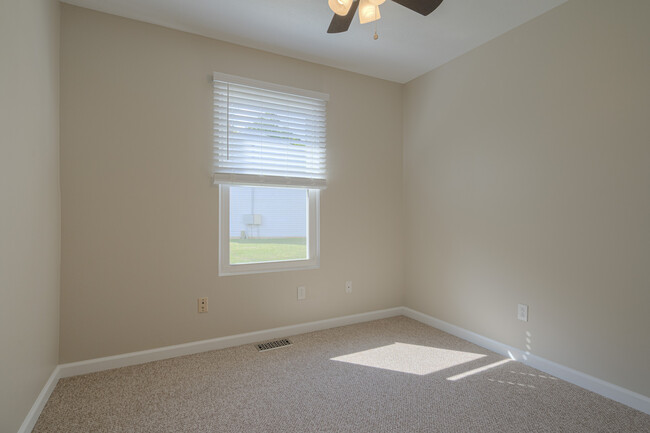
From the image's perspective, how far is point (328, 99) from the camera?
315 cm

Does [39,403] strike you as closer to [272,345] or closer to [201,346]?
[201,346]

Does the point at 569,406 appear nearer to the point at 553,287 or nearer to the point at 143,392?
the point at 553,287

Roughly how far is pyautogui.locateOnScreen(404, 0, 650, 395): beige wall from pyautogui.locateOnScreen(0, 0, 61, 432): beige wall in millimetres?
2968

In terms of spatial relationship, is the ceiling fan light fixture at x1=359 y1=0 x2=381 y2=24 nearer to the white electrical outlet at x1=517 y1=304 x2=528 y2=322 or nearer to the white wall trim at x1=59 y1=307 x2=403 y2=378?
the white electrical outlet at x1=517 y1=304 x2=528 y2=322

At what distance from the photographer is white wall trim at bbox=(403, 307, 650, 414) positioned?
1.90 metres

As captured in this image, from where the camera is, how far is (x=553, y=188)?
7.49 ft

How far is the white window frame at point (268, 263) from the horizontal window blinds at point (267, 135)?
0.52ft

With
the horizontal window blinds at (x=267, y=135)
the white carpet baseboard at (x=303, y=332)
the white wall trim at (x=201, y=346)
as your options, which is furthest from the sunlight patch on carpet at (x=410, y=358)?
the horizontal window blinds at (x=267, y=135)

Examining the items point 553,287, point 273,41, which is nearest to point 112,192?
point 273,41

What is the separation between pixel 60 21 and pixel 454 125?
120 inches

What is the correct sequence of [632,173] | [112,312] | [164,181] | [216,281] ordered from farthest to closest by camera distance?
1. [216,281]
2. [164,181]
3. [112,312]
4. [632,173]

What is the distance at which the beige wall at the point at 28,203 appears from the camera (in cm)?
141

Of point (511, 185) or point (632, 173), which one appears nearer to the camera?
point (632, 173)

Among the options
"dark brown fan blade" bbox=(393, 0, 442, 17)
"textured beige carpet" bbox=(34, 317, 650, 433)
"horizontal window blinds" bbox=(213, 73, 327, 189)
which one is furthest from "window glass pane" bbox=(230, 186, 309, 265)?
"dark brown fan blade" bbox=(393, 0, 442, 17)
